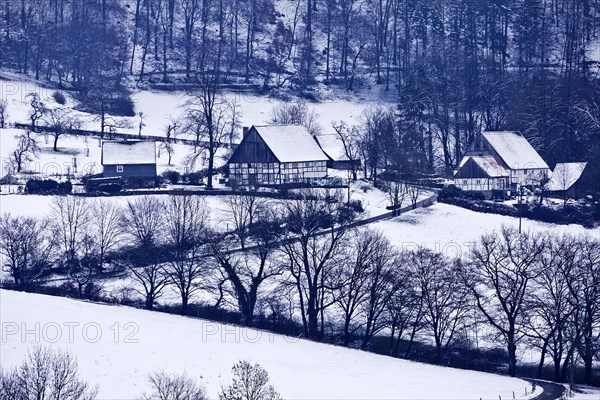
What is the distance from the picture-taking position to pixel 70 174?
260 ft

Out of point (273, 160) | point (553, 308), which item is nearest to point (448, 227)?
point (273, 160)

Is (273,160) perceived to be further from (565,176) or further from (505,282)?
(505,282)

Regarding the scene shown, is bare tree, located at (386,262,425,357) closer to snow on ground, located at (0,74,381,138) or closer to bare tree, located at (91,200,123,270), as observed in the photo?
bare tree, located at (91,200,123,270)

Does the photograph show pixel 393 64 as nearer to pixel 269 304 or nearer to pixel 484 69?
pixel 484 69

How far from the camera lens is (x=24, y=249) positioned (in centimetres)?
6047

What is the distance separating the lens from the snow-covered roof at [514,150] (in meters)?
83.9

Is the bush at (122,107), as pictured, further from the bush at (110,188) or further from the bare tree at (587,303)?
the bare tree at (587,303)

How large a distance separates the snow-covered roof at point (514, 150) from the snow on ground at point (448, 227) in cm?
1195

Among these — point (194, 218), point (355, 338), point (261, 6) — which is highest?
point (261, 6)

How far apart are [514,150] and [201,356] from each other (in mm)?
45772

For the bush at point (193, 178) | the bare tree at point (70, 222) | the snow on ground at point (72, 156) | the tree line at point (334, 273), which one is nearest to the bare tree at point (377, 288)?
the tree line at point (334, 273)

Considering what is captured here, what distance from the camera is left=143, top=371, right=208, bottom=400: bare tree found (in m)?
35.2

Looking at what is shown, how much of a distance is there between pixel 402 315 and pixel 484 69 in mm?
61696

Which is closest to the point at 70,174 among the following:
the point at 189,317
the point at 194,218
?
the point at 194,218
